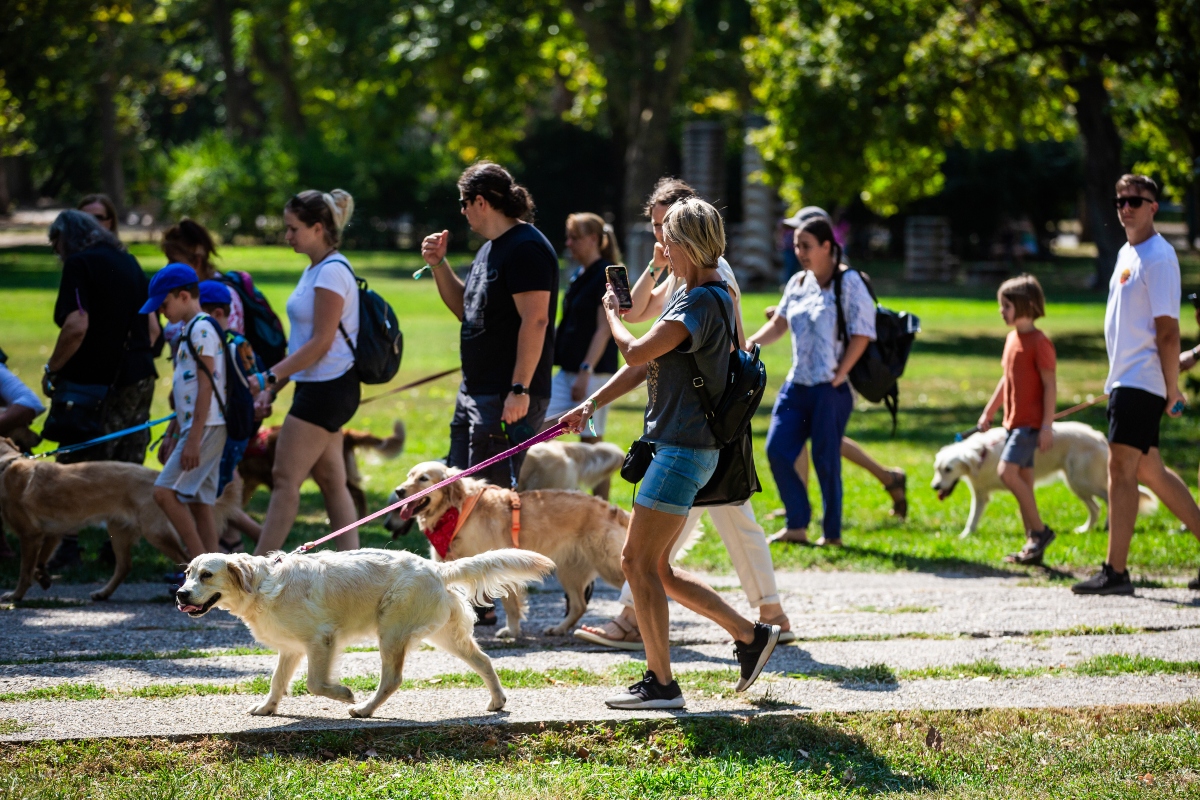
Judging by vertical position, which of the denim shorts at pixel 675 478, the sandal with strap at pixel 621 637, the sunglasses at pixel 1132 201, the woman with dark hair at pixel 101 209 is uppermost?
the woman with dark hair at pixel 101 209

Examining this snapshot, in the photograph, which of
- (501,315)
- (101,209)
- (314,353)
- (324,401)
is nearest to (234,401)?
(324,401)

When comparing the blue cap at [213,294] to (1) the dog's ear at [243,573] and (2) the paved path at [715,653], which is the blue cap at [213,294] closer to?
(2) the paved path at [715,653]

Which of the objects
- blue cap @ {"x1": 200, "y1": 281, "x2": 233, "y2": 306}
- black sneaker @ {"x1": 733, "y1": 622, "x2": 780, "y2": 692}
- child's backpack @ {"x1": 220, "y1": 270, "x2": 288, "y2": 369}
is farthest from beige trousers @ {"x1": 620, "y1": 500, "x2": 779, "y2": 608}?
child's backpack @ {"x1": 220, "y1": 270, "x2": 288, "y2": 369}

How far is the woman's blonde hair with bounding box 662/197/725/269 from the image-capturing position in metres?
4.82

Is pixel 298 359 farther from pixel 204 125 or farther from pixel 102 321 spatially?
pixel 204 125

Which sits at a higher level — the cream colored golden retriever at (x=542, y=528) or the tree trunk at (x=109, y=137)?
the tree trunk at (x=109, y=137)

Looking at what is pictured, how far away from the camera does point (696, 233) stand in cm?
481

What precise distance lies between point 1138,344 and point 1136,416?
409mm

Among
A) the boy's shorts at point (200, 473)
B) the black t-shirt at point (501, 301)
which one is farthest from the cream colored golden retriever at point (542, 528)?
the boy's shorts at point (200, 473)

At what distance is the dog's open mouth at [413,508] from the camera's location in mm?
6055

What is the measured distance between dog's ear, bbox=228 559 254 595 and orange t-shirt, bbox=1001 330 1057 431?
5.57 meters

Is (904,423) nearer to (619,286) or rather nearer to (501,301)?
(501,301)

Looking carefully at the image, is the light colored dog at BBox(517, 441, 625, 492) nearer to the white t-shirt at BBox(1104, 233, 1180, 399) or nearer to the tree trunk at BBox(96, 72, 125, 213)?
the white t-shirt at BBox(1104, 233, 1180, 399)

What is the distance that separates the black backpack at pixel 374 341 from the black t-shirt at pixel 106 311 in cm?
187
